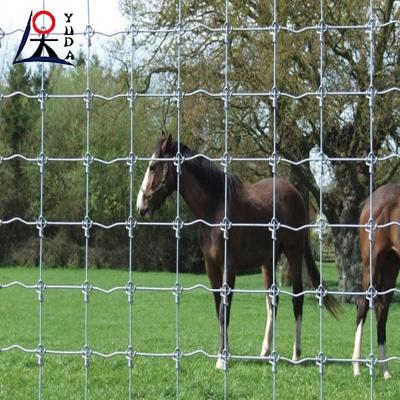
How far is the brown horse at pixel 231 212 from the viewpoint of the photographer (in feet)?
25.8

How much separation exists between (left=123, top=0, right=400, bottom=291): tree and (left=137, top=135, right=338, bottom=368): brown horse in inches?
324

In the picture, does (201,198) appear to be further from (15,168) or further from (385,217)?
(15,168)

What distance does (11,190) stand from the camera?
34.9 metres

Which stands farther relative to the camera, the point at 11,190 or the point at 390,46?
the point at 11,190

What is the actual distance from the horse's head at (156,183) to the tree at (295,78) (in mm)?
9246

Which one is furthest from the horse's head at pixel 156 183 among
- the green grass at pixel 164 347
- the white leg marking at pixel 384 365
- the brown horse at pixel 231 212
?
the white leg marking at pixel 384 365

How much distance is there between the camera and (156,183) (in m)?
7.74

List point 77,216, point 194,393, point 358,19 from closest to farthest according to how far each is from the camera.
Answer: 1. point 194,393
2. point 358,19
3. point 77,216

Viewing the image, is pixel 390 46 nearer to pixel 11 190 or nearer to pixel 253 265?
pixel 253 265

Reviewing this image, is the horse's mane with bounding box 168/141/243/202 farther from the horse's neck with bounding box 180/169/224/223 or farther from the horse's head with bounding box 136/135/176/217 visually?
the horse's head with bounding box 136/135/176/217

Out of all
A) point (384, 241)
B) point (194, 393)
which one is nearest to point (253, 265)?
point (384, 241)

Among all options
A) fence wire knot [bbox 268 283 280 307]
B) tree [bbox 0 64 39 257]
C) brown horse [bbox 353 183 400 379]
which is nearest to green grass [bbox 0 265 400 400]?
brown horse [bbox 353 183 400 379]

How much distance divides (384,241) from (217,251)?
142 centimetres

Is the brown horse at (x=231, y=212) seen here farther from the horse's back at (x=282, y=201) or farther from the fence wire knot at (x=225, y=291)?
the fence wire knot at (x=225, y=291)
